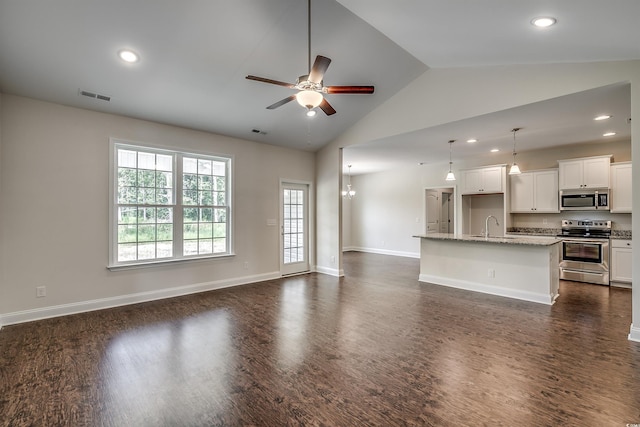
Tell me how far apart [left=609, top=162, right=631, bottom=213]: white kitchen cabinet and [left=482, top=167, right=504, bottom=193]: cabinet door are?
1816 mm

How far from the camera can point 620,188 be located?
544 centimetres

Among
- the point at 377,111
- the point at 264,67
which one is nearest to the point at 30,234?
the point at 264,67

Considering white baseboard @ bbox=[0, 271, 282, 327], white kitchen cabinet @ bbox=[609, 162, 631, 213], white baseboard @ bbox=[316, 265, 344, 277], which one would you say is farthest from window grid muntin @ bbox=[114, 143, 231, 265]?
white kitchen cabinet @ bbox=[609, 162, 631, 213]

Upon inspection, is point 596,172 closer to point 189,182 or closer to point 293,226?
point 293,226

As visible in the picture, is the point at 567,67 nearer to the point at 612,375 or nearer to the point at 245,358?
the point at 612,375

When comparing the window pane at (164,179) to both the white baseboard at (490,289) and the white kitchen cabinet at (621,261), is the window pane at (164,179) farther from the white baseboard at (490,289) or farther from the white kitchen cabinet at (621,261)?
the white kitchen cabinet at (621,261)

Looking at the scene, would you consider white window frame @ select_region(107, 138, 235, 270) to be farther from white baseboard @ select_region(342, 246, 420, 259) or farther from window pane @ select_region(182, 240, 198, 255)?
white baseboard @ select_region(342, 246, 420, 259)

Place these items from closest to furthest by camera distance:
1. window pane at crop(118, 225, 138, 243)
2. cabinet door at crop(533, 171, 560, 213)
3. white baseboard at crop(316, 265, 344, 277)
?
1. window pane at crop(118, 225, 138, 243)
2. cabinet door at crop(533, 171, 560, 213)
3. white baseboard at crop(316, 265, 344, 277)

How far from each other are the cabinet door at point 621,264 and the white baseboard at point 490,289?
1.81 m

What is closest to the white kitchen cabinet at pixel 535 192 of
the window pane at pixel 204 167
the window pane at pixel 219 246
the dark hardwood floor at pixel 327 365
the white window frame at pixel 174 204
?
the dark hardwood floor at pixel 327 365

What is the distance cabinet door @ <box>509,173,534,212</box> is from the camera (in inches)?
254

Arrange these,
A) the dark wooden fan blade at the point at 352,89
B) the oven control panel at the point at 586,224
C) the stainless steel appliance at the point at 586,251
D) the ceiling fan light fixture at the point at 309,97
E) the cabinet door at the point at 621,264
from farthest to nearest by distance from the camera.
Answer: the oven control panel at the point at 586,224 → the stainless steel appliance at the point at 586,251 → the cabinet door at the point at 621,264 → the dark wooden fan blade at the point at 352,89 → the ceiling fan light fixture at the point at 309,97

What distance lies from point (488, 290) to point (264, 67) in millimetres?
4906

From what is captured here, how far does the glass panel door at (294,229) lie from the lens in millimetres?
6438
